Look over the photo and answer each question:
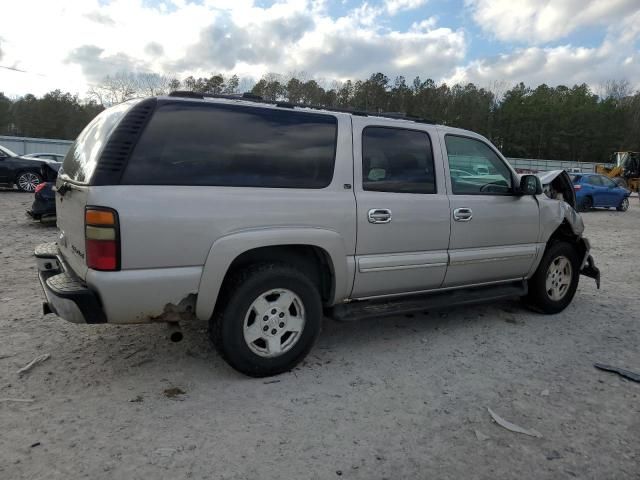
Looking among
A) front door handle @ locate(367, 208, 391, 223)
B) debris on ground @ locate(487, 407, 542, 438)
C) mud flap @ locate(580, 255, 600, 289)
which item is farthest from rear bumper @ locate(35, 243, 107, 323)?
mud flap @ locate(580, 255, 600, 289)

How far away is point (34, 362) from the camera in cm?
351

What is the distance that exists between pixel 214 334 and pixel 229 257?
0.55 meters

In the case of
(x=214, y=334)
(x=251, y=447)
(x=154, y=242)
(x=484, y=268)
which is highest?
(x=154, y=242)

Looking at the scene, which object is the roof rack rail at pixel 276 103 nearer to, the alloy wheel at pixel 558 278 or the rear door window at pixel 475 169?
the rear door window at pixel 475 169

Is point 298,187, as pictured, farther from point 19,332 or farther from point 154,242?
point 19,332

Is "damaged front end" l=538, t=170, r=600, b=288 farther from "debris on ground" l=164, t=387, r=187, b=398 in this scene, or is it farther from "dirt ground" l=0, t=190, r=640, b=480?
"debris on ground" l=164, t=387, r=187, b=398

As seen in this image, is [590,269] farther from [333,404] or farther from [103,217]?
[103,217]

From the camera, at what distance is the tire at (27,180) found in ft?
52.6

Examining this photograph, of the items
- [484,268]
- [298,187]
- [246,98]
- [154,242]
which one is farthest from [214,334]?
[484,268]

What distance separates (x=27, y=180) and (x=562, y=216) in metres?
16.7

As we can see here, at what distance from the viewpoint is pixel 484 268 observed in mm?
4500

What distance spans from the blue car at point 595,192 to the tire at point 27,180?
1931cm

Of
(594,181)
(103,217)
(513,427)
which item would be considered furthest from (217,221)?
(594,181)

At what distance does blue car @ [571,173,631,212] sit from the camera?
18486 millimetres
